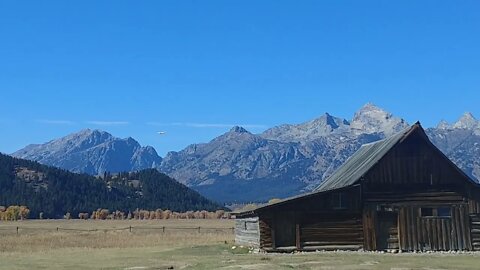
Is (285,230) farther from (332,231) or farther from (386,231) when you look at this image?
(386,231)

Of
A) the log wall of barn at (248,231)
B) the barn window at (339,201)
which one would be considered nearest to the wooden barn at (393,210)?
the barn window at (339,201)

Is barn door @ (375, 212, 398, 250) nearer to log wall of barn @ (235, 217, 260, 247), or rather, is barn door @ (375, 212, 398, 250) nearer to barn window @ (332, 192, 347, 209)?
barn window @ (332, 192, 347, 209)

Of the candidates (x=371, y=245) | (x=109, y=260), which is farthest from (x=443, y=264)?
(x=109, y=260)

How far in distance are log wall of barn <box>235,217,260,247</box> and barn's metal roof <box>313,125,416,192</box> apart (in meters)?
5.24

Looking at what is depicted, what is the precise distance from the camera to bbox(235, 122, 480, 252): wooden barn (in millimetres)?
46344

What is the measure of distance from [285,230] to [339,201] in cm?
390

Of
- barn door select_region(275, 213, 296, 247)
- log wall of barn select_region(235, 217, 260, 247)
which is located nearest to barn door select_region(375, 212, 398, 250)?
barn door select_region(275, 213, 296, 247)

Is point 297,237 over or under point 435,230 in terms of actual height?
under

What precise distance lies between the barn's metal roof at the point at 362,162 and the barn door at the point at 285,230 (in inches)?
156

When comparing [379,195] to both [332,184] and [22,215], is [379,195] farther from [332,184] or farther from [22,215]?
[22,215]

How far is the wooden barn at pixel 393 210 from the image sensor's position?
4634 centimetres

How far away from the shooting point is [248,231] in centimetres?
5216

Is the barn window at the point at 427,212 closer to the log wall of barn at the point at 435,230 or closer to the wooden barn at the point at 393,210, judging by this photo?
the wooden barn at the point at 393,210

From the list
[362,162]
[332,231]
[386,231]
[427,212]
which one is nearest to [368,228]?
[386,231]
